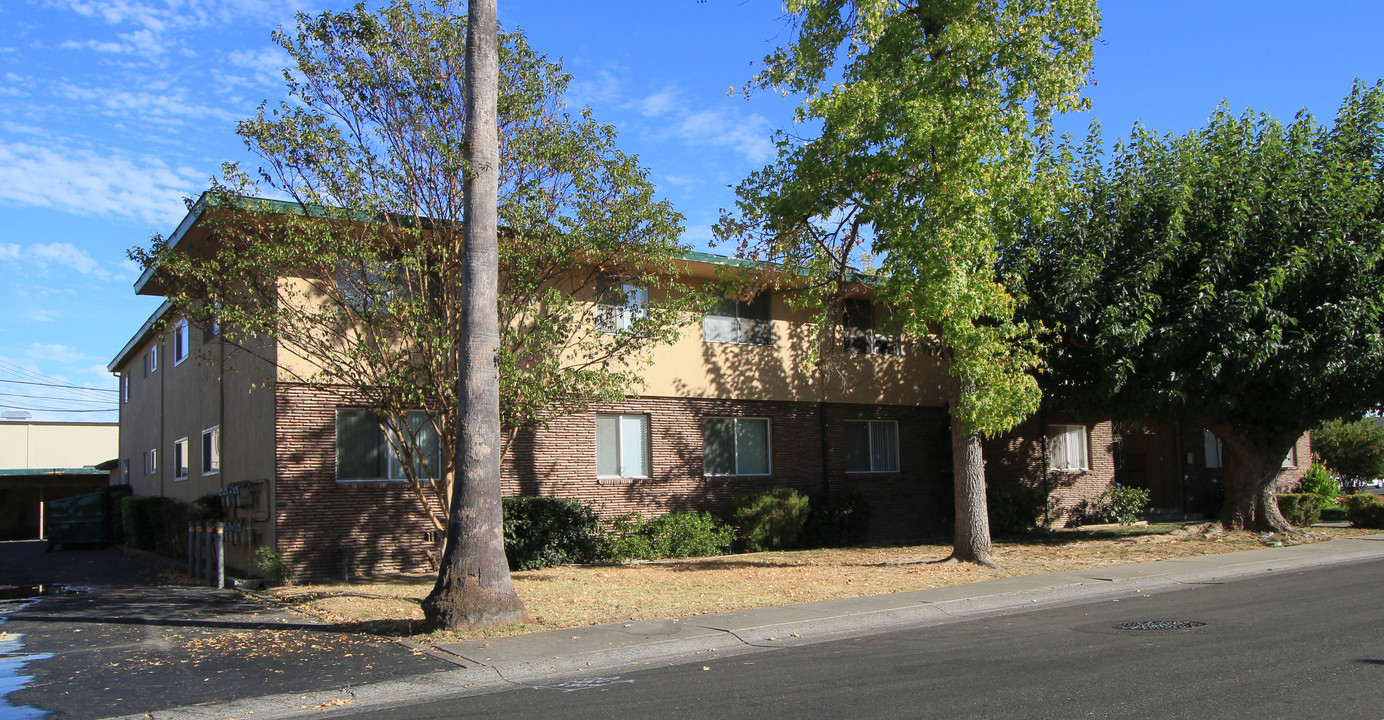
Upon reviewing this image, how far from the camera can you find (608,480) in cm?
1891

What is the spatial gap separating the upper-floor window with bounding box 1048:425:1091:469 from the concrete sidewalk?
9266 mm

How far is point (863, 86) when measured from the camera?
14.9 m

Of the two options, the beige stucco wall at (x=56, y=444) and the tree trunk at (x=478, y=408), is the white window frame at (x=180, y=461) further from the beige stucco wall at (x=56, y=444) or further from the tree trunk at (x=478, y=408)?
the beige stucco wall at (x=56, y=444)

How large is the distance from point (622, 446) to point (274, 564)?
6615 mm

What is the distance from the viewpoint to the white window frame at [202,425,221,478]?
19.3 metres

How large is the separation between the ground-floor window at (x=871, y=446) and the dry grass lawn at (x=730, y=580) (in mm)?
2793

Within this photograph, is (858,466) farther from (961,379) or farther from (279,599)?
(279,599)

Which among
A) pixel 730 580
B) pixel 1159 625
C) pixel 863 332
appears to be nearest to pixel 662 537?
pixel 730 580

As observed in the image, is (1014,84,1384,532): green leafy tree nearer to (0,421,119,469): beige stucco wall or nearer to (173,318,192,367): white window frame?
(173,318,192,367): white window frame

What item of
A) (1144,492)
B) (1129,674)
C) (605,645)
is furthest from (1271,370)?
(605,645)

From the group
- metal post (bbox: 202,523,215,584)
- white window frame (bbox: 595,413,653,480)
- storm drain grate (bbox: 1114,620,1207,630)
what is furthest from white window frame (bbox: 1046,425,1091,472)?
metal post (bbox: 202,523,215,584)

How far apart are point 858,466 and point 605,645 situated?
13.5m

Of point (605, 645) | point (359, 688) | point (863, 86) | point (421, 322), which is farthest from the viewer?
point (863, 86)

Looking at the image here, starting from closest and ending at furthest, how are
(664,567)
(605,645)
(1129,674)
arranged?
1. (1129,674)
2. (605,645)
3. (664,567)
